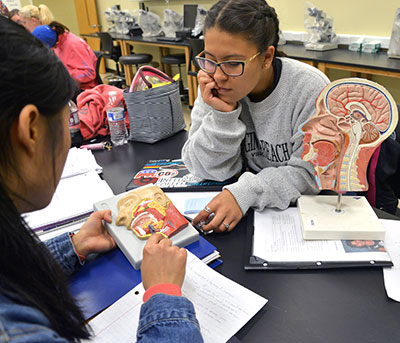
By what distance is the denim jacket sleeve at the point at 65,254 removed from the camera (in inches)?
32.0

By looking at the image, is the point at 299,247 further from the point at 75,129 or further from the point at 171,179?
the point at 75,129

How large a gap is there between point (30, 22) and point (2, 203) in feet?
9.93

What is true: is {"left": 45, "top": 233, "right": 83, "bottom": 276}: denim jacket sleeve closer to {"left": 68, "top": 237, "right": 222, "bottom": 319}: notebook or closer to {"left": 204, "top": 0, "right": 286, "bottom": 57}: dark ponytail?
{"left": 68, "top": 237, "right": 222, "bottom": 319}: notebook

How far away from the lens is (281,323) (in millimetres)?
674

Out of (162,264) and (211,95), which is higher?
(211,95)

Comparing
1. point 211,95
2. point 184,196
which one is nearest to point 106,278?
point 184,196

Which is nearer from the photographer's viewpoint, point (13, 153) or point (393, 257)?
point (13, 153)

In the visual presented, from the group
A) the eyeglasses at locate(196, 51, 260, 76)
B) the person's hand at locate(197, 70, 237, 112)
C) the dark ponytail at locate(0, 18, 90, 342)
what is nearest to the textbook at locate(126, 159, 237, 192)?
the person's hand at locate(197, 70, 237, 112)

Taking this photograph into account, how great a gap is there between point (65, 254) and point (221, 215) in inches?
16.1

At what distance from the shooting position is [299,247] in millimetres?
854

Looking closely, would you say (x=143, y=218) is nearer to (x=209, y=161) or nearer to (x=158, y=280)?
(x=158, y=280)

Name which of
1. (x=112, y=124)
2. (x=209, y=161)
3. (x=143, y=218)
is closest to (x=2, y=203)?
(x=143, y=218)

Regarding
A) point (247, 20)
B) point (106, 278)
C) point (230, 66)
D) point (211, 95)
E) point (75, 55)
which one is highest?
point (247, 20)

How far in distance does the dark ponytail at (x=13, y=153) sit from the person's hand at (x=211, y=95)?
62cm
